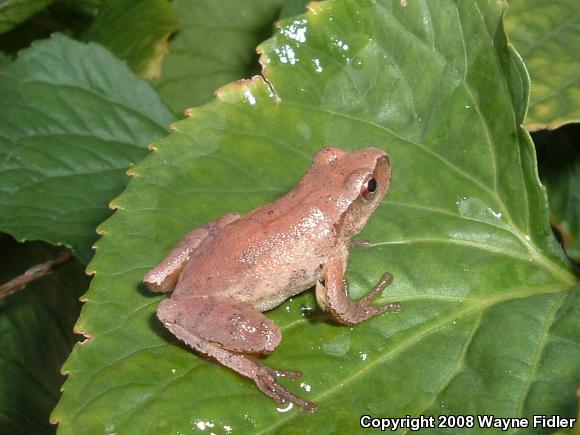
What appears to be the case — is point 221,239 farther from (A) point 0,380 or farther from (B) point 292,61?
(A) point 0,380

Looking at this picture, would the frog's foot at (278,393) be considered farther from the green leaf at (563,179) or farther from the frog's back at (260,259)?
the green leaf at (563,179)

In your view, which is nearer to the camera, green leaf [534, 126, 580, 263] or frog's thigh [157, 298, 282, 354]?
frog's thigh [157, 298, 282, 354]

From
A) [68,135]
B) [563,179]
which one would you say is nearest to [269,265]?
[563,179]

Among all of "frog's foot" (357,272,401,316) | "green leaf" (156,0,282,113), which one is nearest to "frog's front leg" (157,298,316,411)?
"frog's foot" (357,272,401,316)

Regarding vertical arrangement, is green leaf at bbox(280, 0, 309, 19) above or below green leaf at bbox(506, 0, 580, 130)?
above

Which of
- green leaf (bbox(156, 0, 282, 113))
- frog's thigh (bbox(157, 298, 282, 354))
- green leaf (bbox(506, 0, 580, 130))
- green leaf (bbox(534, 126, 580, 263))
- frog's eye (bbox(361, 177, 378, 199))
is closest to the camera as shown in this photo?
frog's thigh (bbox(157, 298, 282, 354))

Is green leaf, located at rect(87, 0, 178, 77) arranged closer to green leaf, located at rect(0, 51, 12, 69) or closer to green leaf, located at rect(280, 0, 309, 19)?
green leaf, located at rect(0, 51, 12, 69)

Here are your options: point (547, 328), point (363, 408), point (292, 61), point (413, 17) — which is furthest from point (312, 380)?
point (413, 17)

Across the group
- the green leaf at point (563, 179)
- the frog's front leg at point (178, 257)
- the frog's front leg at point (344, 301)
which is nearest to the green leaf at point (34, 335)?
the frog's front leg at point (178, 257)
